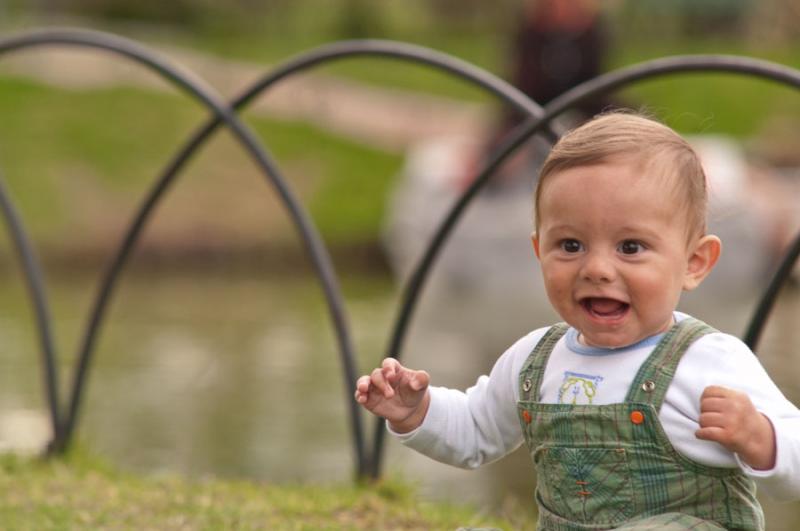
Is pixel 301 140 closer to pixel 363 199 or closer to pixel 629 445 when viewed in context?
pixel 363 199

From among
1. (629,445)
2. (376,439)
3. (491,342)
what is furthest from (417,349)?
(629,445)

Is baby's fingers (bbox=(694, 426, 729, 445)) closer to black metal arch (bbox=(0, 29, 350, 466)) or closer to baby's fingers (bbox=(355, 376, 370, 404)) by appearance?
baby's fingers (bbox=(355, 376, 370, 404))

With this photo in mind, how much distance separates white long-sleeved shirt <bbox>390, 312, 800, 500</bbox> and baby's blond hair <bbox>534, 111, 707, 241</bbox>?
0.56 ft

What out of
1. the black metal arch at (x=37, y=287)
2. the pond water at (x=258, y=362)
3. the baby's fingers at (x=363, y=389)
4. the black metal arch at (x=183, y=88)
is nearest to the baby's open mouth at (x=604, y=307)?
the baby's fingers at (x=363, y=389)

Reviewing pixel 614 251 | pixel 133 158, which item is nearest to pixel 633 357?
pixel 614 251

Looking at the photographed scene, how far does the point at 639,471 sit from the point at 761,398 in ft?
0.61

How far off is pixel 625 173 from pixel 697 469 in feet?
1.32

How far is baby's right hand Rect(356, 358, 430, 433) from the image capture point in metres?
1.96

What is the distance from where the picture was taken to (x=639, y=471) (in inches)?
72.1

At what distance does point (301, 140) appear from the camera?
13359 mm

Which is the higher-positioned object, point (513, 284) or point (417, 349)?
point (513, 284)

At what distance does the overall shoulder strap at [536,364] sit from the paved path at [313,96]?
11.6 metres

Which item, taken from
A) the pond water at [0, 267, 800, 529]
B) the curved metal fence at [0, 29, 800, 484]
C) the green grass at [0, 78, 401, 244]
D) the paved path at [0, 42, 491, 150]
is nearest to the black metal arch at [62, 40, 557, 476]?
the curved metal fence at [0, 29, 800, 484]

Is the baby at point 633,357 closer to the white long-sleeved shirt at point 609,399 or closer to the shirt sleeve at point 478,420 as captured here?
the white long-sleeved shirt at point 609,399
